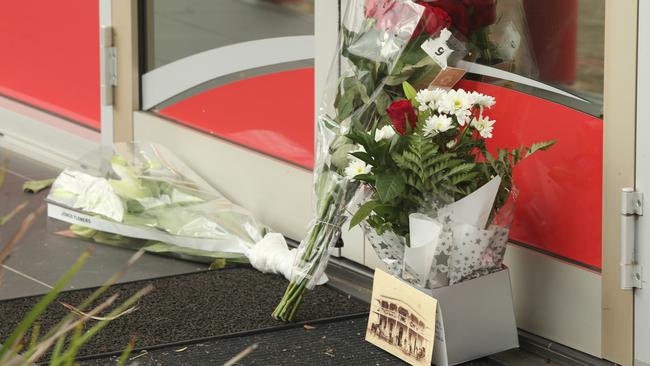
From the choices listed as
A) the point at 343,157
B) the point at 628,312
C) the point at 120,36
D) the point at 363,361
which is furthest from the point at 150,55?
the point at 628,312

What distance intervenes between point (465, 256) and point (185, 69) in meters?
1.79

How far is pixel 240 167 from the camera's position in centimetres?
395

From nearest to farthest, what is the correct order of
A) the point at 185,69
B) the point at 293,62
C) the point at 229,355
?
1. the point at 229,355
2. the point at 293,62
3. the point at 185,69

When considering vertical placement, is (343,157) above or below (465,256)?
above

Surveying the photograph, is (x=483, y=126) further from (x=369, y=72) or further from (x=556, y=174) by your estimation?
(x=369, y=72)

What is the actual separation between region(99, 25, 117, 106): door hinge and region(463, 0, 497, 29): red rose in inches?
73.6

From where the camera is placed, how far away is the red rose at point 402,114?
→ 9.00 ft

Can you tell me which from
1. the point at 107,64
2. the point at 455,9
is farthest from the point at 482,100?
the point at 107,64

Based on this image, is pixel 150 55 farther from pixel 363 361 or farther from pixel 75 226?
pixel 363 361

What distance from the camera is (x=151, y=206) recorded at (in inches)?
151

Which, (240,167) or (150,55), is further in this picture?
(150,55)

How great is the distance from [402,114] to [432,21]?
29 centimetres

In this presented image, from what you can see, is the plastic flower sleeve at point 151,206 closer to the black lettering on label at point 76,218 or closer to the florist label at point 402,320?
the black lettering on label at point 76,218

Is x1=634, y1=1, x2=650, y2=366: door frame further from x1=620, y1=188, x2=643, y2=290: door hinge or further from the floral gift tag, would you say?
the floral gift tag
